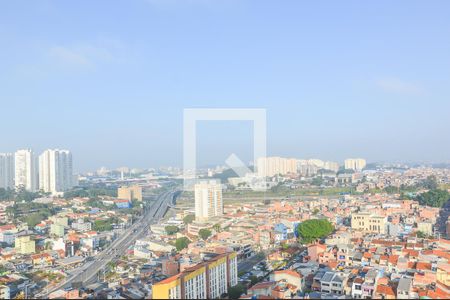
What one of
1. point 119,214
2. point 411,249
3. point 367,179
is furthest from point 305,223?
point 367,179

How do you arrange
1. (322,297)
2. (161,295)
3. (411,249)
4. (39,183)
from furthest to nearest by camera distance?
(39,183) → (411,249) → (322,297) → (161,295)

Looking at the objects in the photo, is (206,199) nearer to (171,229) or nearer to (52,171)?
(171,229)

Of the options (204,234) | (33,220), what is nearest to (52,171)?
(33,220)

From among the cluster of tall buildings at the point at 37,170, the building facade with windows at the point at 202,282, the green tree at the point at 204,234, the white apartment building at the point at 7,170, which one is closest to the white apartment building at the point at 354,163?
the cluster of tall buildings at the point at 37,170

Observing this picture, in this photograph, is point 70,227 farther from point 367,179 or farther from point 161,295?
point 367,179

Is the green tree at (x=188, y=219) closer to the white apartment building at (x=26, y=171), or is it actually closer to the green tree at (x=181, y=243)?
the green tree at (x=181, y=243)
